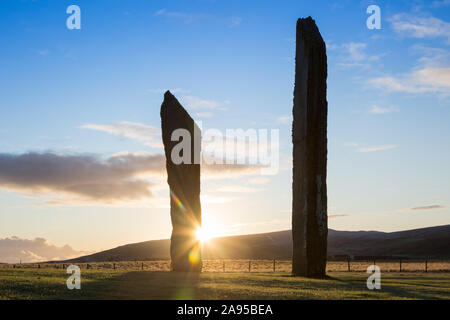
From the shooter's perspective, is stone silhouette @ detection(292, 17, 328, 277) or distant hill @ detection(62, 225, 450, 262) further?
distant hill @ detection(62, 225, 450, 262)

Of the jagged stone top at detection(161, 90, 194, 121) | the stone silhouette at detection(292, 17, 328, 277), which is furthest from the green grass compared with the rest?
the jagged stone top at detection(161, 90, 194, 121)

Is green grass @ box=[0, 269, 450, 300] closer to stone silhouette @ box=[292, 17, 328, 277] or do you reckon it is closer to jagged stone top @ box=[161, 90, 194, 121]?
stone silhouette @ box=[292, 17, 328, 277]

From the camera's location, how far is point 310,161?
21234 mm

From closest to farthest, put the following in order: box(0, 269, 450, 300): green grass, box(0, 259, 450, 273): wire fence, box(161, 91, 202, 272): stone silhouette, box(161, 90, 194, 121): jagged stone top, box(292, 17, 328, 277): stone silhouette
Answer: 1. box(0, 269, 450, 300): green grass
2. box(292, 17, 328, 277): stone silhouette
3. box(161, 91, 202, 272): stone silhouette
4. box(161, 90, 194, 121): jagged stone top
5. box(0, 259, 450, 273): wire fence

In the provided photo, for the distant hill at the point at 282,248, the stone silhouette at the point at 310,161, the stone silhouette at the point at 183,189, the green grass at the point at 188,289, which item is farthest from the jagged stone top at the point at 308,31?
the distant hill at the point at 282,248

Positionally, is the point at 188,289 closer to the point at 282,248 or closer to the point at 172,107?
the point at 172,107

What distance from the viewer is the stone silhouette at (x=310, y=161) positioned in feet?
69.1

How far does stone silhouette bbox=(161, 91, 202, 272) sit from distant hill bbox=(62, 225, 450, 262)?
A: 46161 mm

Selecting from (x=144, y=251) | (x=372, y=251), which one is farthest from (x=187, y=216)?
(x=144, y=251)

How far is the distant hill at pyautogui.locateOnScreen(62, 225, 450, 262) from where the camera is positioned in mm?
70250
